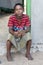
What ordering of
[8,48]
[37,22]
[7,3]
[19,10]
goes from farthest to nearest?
[7,3]
[37,22]
[8,48]
[19,10]

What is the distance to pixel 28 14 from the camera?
4699mm

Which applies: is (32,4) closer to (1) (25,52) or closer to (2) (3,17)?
(1) (25,52)

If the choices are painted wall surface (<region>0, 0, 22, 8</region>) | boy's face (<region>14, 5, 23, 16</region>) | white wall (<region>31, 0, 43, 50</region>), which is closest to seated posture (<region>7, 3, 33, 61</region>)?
boy's face (<region>14, 5, 23, 16</region>)

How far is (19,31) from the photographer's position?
14.3 feet

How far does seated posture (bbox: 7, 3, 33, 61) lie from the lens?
172 inches

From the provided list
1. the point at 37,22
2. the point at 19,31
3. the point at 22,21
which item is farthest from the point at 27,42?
the point at 37,22

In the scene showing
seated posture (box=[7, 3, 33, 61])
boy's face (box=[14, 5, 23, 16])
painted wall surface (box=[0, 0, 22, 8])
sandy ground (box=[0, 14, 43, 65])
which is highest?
boy's face (box=[14, 5, 23, 16])

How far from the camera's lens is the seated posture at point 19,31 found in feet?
14.3

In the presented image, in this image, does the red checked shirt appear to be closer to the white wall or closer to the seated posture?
the seated posture

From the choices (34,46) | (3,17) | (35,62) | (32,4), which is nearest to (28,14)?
(32,4)

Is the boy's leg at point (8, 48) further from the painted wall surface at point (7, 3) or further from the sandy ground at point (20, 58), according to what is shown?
the painted wall surface at point (7, 3)

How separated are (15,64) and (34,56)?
0.50 m

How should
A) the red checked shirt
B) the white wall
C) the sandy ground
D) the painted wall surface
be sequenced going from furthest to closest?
the painted wall surface, the white wall, the red checked shirt, the sandy ground

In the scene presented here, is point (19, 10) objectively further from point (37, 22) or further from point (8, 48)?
point (8, 48)
